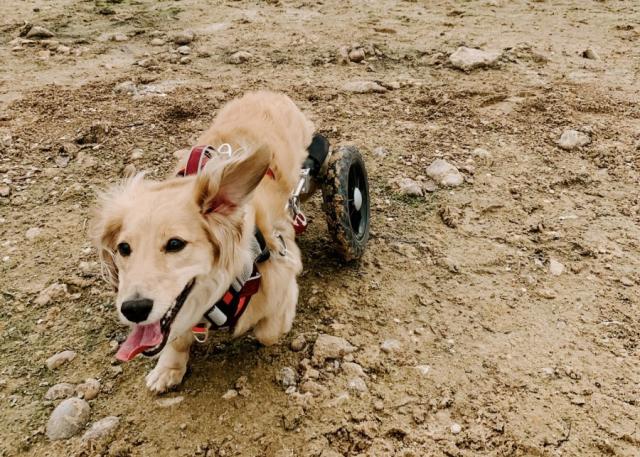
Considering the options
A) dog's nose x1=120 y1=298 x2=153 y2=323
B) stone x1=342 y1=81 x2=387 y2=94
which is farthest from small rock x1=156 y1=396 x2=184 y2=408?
stone x1=342 y1=81 x2=387 y2=94

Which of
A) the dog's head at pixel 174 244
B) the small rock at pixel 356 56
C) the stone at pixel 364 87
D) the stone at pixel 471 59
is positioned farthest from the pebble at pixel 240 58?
the dog's head at pixel 174 244

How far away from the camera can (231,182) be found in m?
2.16

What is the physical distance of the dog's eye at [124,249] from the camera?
2146mm

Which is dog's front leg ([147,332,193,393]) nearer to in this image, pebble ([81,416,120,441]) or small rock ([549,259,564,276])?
pebble ([81,416,120,441])

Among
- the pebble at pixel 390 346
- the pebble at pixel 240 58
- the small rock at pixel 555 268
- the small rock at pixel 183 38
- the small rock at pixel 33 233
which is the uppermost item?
the small rock at pixel 183 38

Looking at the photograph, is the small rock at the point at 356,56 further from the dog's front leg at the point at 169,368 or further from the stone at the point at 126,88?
the dog's front leg at the point at 169,368

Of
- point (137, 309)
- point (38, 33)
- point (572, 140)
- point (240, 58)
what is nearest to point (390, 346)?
point (137, 309)

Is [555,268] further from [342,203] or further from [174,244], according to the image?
[174,244]

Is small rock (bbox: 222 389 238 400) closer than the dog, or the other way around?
the dog

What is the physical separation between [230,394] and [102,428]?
1.87 ft

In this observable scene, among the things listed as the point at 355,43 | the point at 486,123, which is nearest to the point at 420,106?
the point at 486,123

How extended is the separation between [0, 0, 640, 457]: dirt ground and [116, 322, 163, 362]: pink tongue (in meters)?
0.52

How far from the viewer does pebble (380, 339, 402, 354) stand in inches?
109

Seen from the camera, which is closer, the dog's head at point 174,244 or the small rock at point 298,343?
the dog's head at point 174,244
